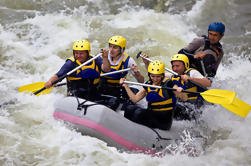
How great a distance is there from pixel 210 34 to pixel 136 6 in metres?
5.66

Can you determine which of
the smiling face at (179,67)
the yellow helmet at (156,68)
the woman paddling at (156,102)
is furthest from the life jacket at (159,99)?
the smiling face at (179,67)

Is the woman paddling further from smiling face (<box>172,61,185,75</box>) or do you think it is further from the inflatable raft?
smiling face (<box>172,61,185,75</box>)

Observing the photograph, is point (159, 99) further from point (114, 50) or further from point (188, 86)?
point (114, 50)

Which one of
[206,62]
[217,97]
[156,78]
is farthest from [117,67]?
[217,97]

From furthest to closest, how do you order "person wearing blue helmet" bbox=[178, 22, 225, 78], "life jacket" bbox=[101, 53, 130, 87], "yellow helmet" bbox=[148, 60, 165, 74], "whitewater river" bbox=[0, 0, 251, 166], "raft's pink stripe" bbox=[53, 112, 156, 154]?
"person wearing blue helmet" bbox=[178, 22, 225, 78], "life jacket" bbox=[101, 53, 130, 87], "whitewater river" bbox=[0, 0, 251, 166], "yellow helmet" bbox=[148, 60, 165, 74], "raft's pink stripe" bbox=[53, 112, 156, 154]

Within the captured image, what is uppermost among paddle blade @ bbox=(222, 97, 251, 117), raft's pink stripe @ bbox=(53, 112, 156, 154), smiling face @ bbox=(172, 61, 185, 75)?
smiling face @ bbox=(172, 61, 185, 75)

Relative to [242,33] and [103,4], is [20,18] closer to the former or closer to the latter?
[103,4]

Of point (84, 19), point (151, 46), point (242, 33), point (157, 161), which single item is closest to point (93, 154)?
point (157, 161)

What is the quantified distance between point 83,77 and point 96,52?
348 centimetres

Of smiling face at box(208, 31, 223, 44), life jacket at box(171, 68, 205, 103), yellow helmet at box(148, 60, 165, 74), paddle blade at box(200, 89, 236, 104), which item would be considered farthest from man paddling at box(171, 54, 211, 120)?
smiling face at box(208, 31, 223, 44)

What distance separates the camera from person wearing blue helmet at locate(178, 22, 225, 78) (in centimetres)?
626

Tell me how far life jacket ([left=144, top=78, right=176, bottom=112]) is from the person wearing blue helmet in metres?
1.05

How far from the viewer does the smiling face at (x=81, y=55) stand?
5.86 meters

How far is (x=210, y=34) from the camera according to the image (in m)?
6.32
